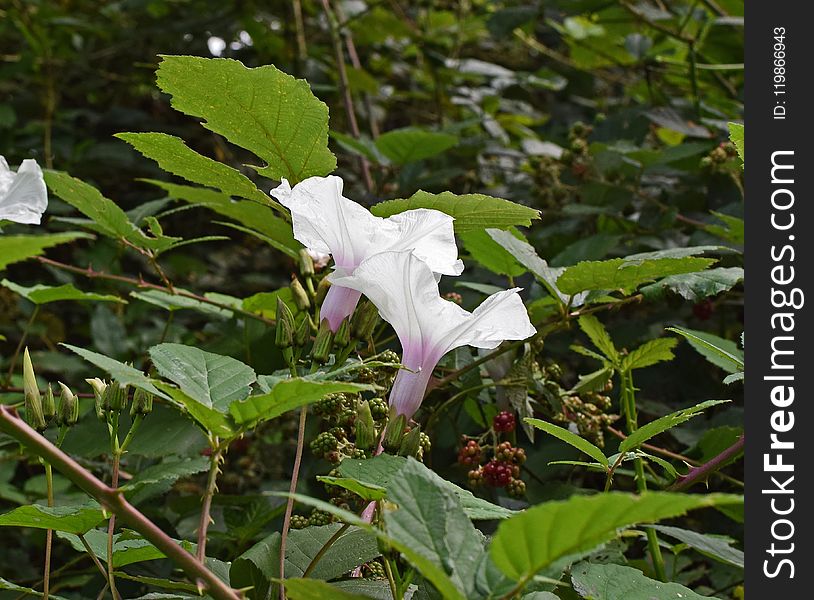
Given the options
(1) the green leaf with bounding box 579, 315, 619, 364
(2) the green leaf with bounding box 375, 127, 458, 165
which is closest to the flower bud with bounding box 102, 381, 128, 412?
(1) the green leaf with bounding box 579, 315, 619, 364

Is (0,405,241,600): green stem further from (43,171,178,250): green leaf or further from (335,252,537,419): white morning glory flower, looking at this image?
(43,171,178,250): green leaf

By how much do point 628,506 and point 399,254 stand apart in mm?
314

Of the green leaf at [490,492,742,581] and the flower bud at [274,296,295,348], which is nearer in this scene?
the green leaf at [490,492,742,581]

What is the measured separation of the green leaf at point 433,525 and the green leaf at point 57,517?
0.91 feet

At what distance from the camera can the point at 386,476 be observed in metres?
0.63

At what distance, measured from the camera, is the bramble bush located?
0.63m

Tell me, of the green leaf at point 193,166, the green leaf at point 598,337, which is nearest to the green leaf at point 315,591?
the green leaf at point 193,166

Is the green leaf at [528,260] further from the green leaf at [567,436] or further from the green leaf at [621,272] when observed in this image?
the green leaf at [567,436]

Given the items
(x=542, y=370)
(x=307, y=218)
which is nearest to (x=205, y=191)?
(x=307, y=218)

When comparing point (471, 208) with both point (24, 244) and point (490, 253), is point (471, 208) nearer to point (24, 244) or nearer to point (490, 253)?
point (490, 253)

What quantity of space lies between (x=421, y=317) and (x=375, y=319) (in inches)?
2.5

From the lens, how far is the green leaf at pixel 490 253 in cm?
107

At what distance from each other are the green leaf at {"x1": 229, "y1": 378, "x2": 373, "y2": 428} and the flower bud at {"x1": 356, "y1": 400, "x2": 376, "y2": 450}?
0.15 metres

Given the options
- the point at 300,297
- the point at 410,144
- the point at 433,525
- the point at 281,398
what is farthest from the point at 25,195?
the point at 410,144
